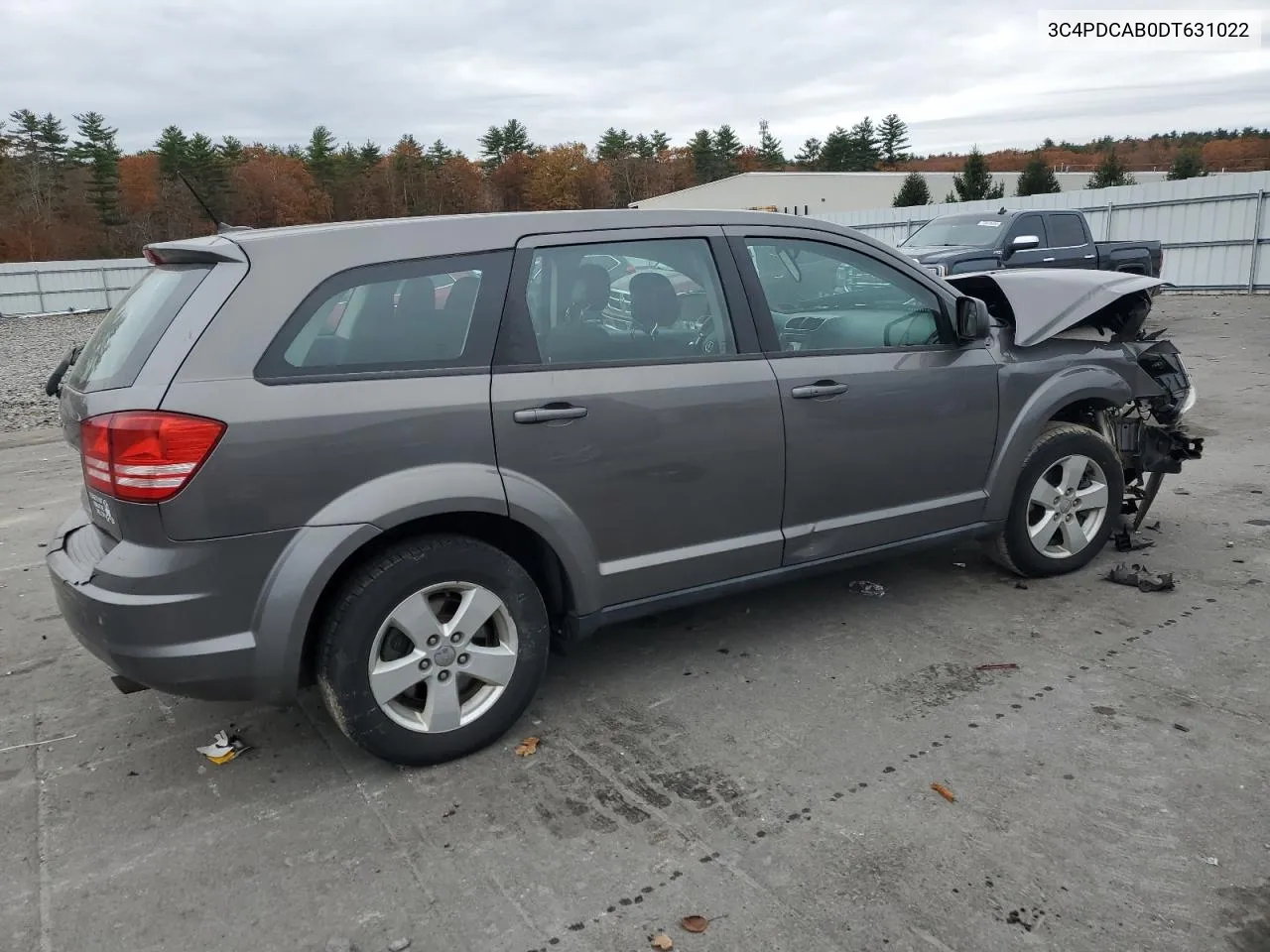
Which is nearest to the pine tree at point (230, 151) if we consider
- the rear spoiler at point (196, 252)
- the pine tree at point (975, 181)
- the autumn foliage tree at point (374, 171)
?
the autumn foliage tree at point (374, 171)

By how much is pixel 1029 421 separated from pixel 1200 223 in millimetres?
19436

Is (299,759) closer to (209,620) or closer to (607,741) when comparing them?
(209,620)

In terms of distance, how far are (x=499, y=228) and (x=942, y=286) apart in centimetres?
212

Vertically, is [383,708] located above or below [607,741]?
above

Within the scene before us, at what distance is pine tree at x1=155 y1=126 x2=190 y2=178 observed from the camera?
63941mm

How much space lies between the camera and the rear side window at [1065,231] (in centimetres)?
1511

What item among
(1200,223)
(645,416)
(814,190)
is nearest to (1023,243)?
(1200,223)

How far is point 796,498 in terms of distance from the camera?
395 centimetres

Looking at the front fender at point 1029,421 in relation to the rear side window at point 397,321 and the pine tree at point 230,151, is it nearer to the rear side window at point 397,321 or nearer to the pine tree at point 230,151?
the rear side window at point 397,321

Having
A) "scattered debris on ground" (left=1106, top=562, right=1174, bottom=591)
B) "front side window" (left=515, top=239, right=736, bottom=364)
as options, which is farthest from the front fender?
"front side window" (left=515, top=239, right=736, bottom=364)

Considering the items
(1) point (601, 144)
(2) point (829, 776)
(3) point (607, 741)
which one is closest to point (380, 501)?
(3) point (607, 741)

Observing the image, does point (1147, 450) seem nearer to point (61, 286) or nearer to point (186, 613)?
point (186, 613)

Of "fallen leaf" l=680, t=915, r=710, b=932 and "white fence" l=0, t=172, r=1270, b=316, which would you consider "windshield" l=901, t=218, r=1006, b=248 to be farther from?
"fallen leaf" l=680, t=915, r=710, b=932

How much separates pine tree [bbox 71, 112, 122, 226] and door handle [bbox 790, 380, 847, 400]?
76222 mm
